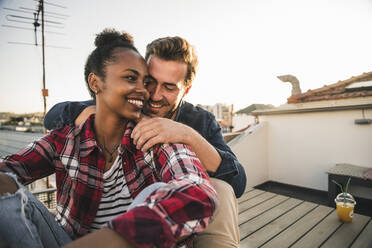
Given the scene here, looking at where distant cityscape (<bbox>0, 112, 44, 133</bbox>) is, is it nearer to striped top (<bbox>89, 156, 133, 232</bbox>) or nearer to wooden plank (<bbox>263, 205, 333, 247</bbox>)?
striped top (<bbox>89, 156, 133, 232</bbox>)

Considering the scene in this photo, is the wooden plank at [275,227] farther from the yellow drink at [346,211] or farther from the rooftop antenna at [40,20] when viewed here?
the rooftop antenna at [40,20]

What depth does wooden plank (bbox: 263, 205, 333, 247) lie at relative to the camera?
223 centimetres

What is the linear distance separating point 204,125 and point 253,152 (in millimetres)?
3293

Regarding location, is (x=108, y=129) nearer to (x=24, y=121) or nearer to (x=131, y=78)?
(x=131, y=78)

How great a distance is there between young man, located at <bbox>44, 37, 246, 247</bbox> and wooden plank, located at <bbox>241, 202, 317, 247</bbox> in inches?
38.9

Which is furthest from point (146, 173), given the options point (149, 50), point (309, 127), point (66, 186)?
point (309, 127)

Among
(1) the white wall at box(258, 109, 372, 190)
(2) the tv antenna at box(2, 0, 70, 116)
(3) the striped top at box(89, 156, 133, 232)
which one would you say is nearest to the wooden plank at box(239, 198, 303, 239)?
(1) the white wall at box(258, 109, 372, 190)

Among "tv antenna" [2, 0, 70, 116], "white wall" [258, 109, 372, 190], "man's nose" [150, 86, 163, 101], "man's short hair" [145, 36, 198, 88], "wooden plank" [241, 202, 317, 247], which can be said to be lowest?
"wooden plank" [241, 202, 317, 247]

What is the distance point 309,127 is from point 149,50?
4.16m

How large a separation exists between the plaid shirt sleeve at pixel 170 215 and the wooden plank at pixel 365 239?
2507 mm

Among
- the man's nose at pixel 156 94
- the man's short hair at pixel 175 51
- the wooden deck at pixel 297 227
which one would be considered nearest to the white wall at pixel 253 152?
the wooden deck at pixel 297 227

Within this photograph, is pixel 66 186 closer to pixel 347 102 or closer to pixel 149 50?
pixel 149 50

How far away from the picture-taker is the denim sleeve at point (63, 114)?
1757 millimetres

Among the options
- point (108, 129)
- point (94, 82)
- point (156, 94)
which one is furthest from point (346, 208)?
point (94, 82)
